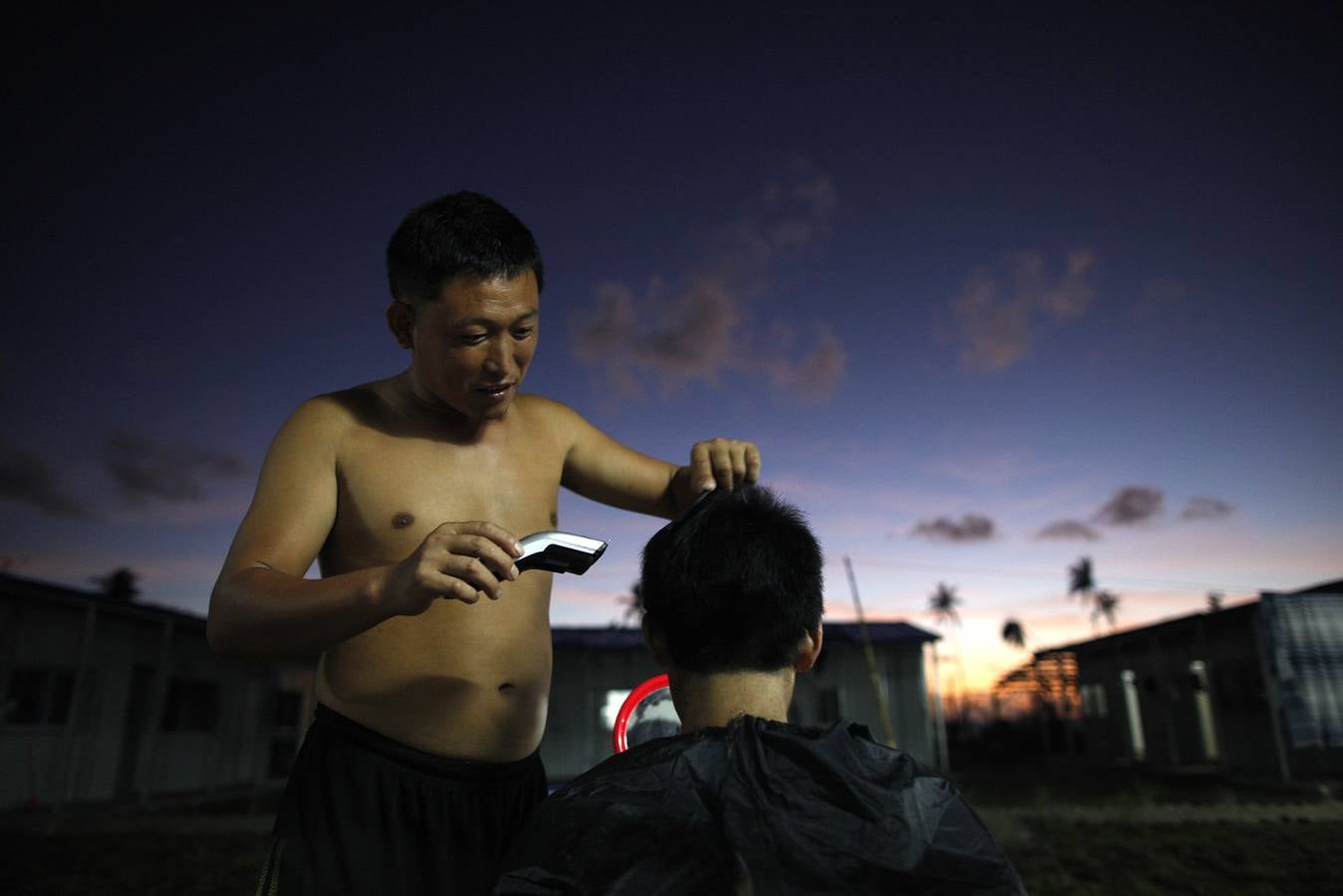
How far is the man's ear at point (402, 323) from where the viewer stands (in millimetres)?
2035

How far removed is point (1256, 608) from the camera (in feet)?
60.8

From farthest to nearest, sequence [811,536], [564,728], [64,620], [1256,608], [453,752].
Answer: [564,728] < [1256,608] < [64,620] < [453,752] < [811,536]

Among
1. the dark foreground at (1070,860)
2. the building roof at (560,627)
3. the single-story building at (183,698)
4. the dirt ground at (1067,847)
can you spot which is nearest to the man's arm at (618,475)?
the dirt ground at (1067,847)

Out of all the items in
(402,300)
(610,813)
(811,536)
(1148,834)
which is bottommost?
(1148,834)

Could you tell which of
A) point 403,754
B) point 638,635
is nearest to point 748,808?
point 403,754

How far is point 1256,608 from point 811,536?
70.6ft

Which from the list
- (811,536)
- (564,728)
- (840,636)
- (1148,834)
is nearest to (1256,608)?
(840,636)

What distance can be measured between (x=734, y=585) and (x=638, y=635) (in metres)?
21.5

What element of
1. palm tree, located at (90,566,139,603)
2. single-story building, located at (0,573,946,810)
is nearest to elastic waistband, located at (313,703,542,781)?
single-story building, located at (0,573,946,810)

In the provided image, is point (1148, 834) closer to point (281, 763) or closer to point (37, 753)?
point (37, 753)

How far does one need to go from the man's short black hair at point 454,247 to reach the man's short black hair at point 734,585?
0.77 metres

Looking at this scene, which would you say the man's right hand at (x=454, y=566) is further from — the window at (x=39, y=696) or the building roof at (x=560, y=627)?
the window at (x=39, y=696)

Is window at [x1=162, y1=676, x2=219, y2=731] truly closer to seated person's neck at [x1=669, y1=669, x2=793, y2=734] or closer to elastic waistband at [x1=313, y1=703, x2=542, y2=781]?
elastic waistband at [x1=313, y1=703, x2=542, y2=781]

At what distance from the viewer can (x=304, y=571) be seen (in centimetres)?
181
